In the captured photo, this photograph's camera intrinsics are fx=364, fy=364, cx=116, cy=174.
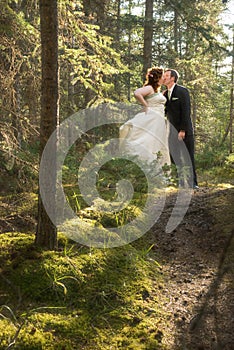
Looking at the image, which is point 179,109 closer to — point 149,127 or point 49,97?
point 149,127

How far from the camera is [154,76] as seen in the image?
8.86 metres

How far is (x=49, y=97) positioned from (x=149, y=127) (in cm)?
528

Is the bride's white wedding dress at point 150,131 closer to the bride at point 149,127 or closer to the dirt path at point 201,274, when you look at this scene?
the bride at point 149,127

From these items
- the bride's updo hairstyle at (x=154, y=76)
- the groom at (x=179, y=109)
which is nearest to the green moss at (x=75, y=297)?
the groom at (x=179, y=109)

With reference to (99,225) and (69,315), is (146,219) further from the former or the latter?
(69,315)

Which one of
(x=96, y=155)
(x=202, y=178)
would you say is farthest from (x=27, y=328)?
(x=202, y=178)

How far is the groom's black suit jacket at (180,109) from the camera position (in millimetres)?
8398

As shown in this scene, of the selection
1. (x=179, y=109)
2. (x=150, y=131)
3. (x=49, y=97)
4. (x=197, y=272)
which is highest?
(x=49, y=97)

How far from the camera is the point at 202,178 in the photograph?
10406mm

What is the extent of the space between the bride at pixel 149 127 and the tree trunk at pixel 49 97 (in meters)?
4.84

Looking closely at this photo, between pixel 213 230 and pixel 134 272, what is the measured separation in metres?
1.61

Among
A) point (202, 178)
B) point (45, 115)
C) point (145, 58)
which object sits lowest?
point (202, 178)

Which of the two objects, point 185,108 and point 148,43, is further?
point 148,43

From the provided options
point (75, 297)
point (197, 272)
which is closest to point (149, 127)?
point (197, 272)
